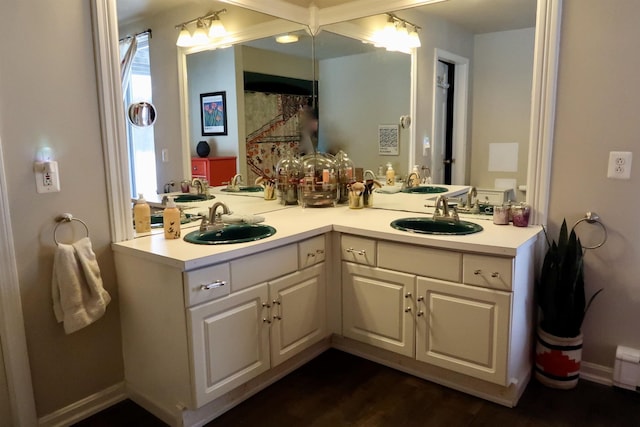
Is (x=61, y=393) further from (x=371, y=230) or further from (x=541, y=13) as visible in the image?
(x=541, y=13)

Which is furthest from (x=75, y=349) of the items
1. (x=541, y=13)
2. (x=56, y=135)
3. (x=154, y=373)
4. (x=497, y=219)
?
(x=541, y=13)

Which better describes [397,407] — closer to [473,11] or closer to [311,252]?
Result: [311,252]

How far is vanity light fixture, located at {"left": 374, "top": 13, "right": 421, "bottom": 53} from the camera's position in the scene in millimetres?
2758

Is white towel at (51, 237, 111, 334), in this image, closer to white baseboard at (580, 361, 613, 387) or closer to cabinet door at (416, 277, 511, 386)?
cabinet door at (416, 277, 511, 386)

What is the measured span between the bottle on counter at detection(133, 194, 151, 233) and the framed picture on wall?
23.8 inches

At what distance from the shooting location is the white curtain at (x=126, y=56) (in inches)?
81.1

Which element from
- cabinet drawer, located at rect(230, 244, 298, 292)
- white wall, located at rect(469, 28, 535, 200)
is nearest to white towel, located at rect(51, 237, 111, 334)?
cabinet drawer, located at rect(230, 244, 298, 292)

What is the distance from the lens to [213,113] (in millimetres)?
2621

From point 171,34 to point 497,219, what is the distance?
1.90 metres

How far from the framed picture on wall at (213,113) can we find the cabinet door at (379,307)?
1.07 m

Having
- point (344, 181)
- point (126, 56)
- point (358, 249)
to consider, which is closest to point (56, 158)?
point (126, 56)

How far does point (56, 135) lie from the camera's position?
1.85m

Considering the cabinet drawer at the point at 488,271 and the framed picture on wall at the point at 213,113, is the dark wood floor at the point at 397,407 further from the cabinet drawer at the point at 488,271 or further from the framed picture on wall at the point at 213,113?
the framed picture on wall at the point at 213,113

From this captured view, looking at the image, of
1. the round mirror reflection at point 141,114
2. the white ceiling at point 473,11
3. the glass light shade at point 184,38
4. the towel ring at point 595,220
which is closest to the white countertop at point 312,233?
the towel ring at point 595,220
